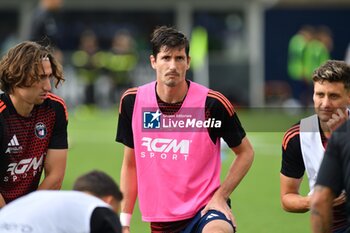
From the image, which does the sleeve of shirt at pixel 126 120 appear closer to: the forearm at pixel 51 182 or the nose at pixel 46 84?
the forearm at pixel 51 182

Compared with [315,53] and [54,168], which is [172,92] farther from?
[315,53]

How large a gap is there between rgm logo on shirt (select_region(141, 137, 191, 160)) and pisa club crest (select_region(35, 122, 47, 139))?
76 centimetres

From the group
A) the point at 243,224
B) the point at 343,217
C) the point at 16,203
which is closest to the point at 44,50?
the point at 16,203

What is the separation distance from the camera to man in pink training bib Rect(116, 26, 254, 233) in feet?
22.0

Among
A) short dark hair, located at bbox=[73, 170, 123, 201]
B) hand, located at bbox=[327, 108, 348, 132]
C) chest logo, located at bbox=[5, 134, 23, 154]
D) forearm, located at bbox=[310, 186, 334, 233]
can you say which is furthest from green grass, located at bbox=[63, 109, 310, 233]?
short dark hair, located at bbox=[73, 170, 123, 201]

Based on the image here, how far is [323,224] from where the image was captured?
506cm

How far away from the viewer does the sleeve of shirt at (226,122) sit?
6.69 meters

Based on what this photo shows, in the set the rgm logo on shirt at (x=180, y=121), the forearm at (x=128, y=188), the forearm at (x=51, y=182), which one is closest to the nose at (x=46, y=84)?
the forearm at (x=51, y=182)

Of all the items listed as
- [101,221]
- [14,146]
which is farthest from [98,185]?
[14,146]

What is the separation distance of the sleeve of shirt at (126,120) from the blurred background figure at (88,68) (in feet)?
61.1

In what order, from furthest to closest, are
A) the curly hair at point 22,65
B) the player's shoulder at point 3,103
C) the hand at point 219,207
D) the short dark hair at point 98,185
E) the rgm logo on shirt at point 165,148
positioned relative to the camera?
the rgm logo on shirt at point 165,148, the hand at point 219,207, the player's shoulder at point 3,103, the curly hair at point 22,65, the short dark hair at point 98,185

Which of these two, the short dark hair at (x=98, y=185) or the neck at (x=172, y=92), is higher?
the neck at (x=172, y=92)

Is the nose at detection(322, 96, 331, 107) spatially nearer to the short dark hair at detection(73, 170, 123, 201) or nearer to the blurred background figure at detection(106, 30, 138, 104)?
the short dark hair at detection(73, 170, 123, 201)

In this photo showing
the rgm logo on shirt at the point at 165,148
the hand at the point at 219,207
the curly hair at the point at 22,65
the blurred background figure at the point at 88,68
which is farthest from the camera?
the blurred background figure at the point at 88,68
